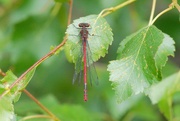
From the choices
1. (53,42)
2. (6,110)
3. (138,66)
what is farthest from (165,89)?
(53,42)

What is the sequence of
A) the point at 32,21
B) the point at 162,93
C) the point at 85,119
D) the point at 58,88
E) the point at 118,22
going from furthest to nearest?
the point at 58,88
the point at 118,22
the point at 32,21
the point at 85,119
the point at 162,93

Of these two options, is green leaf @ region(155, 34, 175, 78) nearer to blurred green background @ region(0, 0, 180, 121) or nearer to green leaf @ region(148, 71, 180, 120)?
green leaf @ region(148, 71, 180, 120)

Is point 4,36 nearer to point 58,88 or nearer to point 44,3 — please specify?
point 44,3

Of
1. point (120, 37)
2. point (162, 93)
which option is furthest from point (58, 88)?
point (162, 93)

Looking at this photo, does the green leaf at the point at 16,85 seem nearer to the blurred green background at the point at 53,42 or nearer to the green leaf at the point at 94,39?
the green leaf at the point at 94,39

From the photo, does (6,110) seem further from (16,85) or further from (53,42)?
(53,42)

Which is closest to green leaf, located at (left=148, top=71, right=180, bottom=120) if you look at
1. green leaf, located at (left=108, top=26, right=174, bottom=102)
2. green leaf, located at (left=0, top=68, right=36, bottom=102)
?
green leaf, located at (left=108, top=26, right=174, bottom=102)

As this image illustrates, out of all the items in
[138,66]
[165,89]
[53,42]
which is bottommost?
[165,89]

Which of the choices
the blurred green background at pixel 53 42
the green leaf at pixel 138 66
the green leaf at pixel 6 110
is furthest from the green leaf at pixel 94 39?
the blurred green background at pixel 53 42
